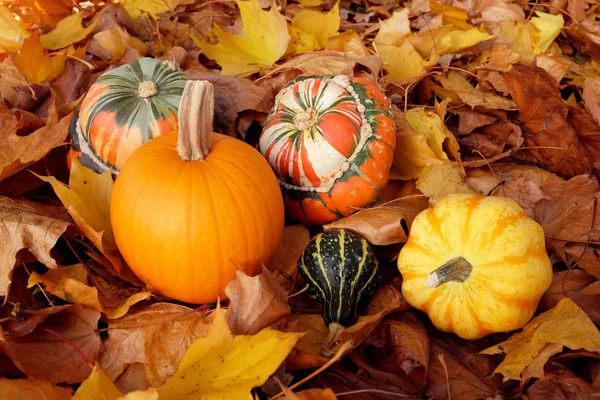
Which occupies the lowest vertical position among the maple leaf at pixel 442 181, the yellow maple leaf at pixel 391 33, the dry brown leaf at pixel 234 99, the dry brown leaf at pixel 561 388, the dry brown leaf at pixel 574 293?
the dry brown leaf at pixel 561 388

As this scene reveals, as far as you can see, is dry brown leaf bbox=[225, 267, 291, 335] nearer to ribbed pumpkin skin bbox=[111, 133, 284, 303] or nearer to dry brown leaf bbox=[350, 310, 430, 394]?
ribbed pumpkin skin bbox=[111, 133, 284, 303]

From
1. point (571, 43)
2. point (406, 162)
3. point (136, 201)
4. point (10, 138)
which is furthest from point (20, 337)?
point (571, 43)

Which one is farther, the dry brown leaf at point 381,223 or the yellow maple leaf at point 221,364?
the dry brown leaf at point 381,223

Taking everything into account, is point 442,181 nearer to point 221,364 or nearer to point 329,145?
point 329,145

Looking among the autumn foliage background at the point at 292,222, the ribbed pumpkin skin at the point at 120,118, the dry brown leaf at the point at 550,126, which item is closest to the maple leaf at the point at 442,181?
the autumn foliage background at the point at 292,222

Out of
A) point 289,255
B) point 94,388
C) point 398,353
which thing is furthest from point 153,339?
point 398,353

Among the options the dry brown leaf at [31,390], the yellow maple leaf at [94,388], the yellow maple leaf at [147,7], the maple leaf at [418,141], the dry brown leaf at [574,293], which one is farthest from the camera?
the yellow maple leaf at [147,7]

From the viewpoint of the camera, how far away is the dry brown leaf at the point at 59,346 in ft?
5.12

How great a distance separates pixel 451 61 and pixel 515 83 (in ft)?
1.64

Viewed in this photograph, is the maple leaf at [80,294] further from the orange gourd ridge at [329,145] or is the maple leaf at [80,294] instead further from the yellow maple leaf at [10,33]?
the yellow maple leaf at [10,33]

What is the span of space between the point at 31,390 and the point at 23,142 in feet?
3.10

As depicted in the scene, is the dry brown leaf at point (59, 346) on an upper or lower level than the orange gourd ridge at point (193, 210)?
lower

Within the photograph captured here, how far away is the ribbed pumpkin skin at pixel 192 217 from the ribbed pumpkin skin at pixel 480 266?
51cm

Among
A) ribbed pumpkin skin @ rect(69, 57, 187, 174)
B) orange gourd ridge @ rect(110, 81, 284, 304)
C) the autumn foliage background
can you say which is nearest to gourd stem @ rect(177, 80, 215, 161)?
orange gourd ridge @ rect(110, 81, 284, 304)
